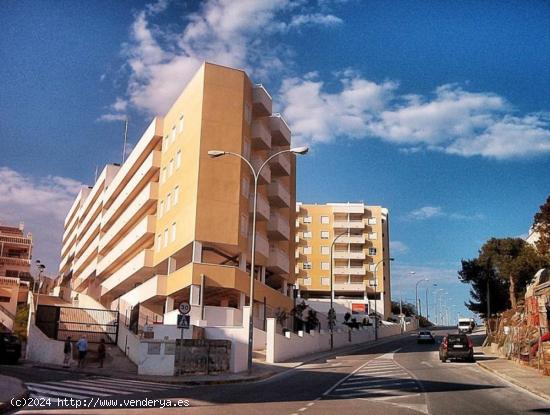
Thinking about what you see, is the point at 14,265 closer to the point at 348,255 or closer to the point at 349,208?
the point at 348,255

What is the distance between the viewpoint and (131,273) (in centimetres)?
5188

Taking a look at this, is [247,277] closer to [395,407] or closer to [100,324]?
[100,324]

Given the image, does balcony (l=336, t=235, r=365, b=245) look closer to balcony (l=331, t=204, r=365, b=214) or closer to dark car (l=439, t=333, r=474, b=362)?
balcony (l=331, t=204, r=365, b=214)

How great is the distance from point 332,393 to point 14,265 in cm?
7471

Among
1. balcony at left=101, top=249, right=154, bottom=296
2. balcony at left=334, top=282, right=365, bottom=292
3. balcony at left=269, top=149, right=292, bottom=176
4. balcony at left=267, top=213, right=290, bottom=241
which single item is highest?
balcony at left=269, top=149, right=292, bottom=176

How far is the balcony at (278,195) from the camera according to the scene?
5228 cm

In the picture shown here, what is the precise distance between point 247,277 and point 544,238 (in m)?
20.3

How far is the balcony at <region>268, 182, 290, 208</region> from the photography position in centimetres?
5228

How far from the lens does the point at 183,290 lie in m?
42.3

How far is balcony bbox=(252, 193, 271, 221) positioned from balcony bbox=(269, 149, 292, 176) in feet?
15.1

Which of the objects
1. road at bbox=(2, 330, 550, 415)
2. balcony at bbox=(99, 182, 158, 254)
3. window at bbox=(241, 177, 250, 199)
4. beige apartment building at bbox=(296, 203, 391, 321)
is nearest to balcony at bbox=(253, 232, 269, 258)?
window at bbox=(241, 177, 250, 199)

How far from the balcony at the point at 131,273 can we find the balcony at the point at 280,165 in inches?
531

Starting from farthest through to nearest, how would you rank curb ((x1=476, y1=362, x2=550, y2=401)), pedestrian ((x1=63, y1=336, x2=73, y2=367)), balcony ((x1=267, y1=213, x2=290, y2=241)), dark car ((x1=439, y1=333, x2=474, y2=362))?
1. balcony ((x1=267, y1=213, x2=290, y2=241))
2. dark car ((x1=439, y1=333, x2=474, y2=362))
3. pedestrian ((x1=63, y1=336, x2=73, y2=367))
4. curb ((x1=476, y1=362, x2=550, y2=401))

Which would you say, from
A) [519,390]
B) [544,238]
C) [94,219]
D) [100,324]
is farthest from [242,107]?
[94,219]
